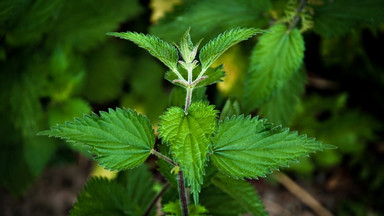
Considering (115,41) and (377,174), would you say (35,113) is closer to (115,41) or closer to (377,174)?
(115,41)

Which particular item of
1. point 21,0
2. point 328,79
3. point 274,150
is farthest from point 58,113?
point 328,79

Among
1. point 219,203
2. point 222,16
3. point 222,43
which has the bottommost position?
point 219,203

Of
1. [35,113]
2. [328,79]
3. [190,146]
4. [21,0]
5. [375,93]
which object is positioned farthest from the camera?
[328,79]

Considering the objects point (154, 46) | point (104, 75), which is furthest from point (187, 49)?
point (104, 75)

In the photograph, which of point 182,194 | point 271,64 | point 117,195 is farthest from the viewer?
point 271,64

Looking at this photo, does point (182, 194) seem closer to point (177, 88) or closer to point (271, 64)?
point (177, 88)

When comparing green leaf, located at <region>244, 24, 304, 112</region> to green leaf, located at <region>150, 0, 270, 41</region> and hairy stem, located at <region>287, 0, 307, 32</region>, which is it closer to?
hairy stem, located at <region>287, 0, 307, 32</region>

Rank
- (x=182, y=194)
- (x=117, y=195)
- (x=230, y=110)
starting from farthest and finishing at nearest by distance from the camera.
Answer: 1. (x=117, y=195)
2. (x=230, y=110)
3. (x=182, y=194)

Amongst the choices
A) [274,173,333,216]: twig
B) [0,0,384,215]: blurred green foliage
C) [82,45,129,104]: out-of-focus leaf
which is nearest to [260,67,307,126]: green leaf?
[0,0,384,215]: blurred green foliage
